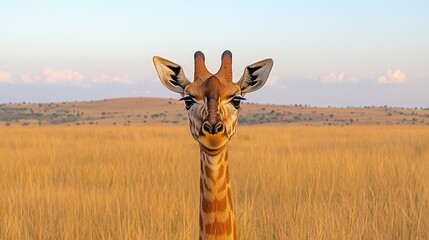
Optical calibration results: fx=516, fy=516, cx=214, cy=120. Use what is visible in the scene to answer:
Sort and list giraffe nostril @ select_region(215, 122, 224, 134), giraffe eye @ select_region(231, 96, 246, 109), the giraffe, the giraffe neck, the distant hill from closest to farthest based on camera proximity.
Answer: giraffe nostril @ select_region(215, 122, 224, 134) < the giraffe < giraffe eye @ select_region(231, 96, 246, 109) < the giraffe neck < the distant hill

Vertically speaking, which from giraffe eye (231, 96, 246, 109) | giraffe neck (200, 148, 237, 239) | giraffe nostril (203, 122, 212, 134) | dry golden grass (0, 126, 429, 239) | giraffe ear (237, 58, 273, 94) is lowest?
dry golden grass (0, 126, 429, 239)

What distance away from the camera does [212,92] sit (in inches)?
101

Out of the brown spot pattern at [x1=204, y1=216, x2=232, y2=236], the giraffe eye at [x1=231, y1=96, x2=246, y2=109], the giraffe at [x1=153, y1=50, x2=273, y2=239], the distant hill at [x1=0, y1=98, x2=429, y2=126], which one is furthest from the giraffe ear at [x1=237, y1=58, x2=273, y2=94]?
the distant hill at [x1=0, y1=98, x2=429, y2=126]

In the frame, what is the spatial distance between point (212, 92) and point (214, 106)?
117 mm

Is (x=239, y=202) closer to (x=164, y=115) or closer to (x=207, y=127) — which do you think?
(x=207, y=127)

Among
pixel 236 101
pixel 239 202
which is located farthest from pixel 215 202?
pixel 239 202

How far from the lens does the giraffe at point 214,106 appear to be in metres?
2.55

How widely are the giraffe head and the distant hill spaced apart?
178 feet

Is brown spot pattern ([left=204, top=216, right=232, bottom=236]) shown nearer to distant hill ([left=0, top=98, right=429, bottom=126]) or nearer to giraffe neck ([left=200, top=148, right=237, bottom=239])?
giraffe neck ([left=200, top=148, right=237, bottom=239])

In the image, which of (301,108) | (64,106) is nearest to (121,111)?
(64,106)

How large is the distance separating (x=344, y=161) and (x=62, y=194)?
497cm

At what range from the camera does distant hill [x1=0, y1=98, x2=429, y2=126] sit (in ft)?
199

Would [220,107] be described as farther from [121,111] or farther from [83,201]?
[121,111]

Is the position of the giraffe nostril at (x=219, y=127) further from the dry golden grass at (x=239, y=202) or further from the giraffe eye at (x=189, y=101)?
the dry golden grass at (x=239, y=202)
